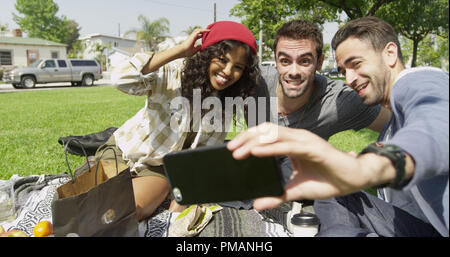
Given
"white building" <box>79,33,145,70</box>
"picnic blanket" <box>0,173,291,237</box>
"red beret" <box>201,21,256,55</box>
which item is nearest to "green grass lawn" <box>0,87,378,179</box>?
"picnic blanket" <box>0,173,291,237</box>

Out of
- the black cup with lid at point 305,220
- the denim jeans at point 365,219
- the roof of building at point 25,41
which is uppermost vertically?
the roof of building at point 25,41

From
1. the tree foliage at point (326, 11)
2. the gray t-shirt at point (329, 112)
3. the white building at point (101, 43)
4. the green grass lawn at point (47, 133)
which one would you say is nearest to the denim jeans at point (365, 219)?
the gray t-shirt at point (329, 112)

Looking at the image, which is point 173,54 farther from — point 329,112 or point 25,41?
point 25,41

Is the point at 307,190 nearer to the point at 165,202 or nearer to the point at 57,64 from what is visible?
the point at 165,202

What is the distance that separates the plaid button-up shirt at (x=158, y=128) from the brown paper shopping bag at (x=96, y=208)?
528 millimetres

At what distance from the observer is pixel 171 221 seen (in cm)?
266

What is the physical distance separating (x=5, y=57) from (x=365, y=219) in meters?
26.8

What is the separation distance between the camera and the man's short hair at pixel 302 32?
2.69 meters

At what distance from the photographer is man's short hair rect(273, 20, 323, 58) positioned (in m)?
2.69

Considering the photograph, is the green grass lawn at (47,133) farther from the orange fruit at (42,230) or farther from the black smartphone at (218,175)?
the black smartphone at (218,175)

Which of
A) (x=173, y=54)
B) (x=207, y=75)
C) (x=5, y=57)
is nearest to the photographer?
(x=173, y=54)

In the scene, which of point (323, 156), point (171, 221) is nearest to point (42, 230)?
point (171, 221)

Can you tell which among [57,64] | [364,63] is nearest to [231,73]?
[364,63]
